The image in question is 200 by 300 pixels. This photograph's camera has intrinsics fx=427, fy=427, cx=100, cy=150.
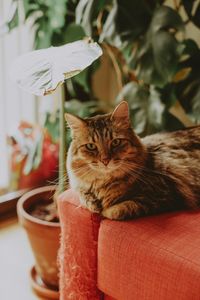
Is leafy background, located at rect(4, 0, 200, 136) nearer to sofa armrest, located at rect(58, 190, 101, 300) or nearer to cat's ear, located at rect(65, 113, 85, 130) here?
cat's ear, located at rect(65, 113, 85, 130)

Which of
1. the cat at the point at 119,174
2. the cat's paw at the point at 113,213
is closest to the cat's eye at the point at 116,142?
the cat at the point at 119,174

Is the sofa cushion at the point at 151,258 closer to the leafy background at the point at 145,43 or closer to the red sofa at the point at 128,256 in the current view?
the red sofa at the point at 128,256

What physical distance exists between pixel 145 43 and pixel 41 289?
3.27 feet

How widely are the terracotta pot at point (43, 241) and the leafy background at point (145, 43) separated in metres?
0.48

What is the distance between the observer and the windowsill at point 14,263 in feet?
5.48

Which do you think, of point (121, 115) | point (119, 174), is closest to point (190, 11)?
point (121, 115)

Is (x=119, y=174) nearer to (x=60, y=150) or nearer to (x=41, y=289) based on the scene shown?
(x=60, y=150)

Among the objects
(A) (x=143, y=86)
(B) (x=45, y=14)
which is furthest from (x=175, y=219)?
(B) (x=45, y=14)

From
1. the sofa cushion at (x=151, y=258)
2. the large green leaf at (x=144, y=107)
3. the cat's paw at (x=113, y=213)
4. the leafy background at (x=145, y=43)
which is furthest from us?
the large green leaf at (x=144, y=107)

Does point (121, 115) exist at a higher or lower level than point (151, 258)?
higher

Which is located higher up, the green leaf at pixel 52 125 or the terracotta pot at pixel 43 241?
the green leaf at pixel 52 125

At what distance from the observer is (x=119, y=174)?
3.97 feet

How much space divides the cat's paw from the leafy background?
1.67 feet

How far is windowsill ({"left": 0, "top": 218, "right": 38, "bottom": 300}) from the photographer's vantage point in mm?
1670
